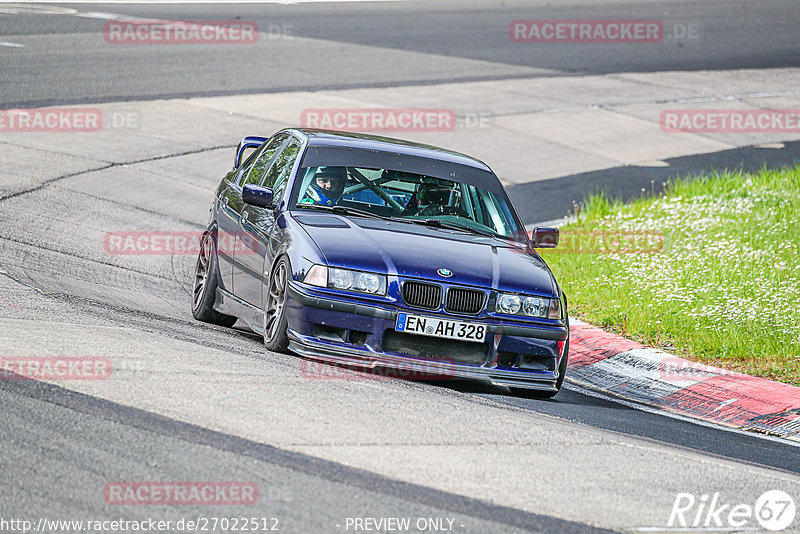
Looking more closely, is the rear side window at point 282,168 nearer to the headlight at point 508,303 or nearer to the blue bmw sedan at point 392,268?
the blue bmw sedan at point 392,268

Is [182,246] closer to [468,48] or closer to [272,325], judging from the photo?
[272,325]

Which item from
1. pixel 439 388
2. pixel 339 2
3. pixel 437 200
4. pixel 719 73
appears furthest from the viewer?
pixel 339 2

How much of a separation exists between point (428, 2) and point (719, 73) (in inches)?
391

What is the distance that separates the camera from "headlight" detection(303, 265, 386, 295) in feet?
24.5

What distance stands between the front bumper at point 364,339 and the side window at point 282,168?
4.95ft

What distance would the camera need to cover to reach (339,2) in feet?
104

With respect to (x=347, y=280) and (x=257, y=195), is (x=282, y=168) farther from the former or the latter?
(x=347, y=280)

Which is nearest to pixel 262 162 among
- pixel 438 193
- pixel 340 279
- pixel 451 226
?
pixel 438 193

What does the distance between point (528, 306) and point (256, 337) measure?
2.43m

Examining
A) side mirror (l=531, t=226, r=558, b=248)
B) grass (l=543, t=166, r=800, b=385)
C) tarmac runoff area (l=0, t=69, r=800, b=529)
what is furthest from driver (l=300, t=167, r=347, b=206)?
grass (l=543, t=166, r=800, b=385)

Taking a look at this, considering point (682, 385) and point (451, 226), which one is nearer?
point (451, 226)

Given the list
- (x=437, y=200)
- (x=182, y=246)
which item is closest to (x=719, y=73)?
(x=182, y=246)

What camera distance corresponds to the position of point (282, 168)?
912 cm

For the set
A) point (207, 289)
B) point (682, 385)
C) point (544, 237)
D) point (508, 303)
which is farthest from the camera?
point (207, 289)
